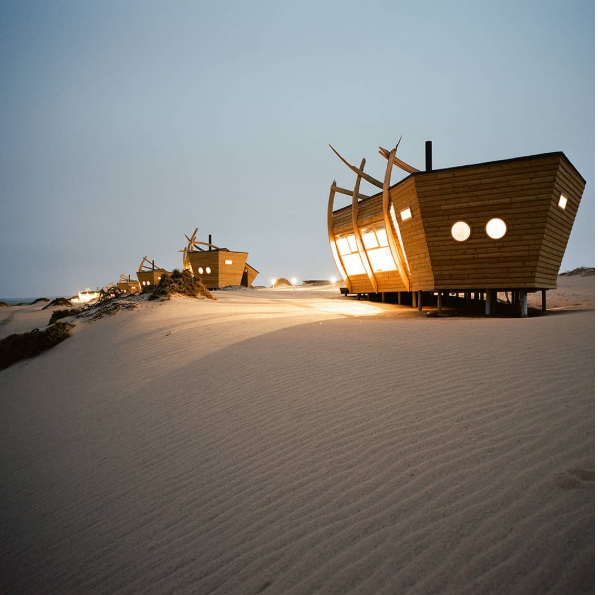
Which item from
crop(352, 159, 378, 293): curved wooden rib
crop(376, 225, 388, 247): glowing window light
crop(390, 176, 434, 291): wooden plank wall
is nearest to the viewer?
crop(390, 176, 434, 291): wooden plank wall

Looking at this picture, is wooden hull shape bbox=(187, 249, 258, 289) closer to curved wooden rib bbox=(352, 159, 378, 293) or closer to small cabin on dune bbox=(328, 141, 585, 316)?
curved wooden rib bbox=(352, 159, 378, 293)

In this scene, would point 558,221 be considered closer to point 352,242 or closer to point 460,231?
point 460,231

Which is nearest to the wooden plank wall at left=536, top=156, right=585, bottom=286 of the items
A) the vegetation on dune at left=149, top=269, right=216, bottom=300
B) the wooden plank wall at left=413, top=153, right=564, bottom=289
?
the wooden plank wall at left=413, top=153, right=564, bottom=289

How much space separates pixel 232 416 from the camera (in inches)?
191

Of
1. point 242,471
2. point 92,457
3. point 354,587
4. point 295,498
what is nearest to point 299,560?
point 354,587

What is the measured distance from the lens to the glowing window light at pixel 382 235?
1678 centimetres

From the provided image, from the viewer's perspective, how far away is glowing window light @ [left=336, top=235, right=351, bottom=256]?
20281 millimetres

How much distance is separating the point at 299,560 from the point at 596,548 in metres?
1.72

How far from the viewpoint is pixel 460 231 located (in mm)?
12180

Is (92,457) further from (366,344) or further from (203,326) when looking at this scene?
(203,326)

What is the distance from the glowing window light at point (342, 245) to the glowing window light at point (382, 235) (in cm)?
313

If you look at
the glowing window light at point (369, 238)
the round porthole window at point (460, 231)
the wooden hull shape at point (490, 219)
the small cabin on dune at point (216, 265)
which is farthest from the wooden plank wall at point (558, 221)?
the small cabin on dune at point (216, 265)

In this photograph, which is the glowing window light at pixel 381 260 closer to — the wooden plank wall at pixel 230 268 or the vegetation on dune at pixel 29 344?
the vegetation on dune at pixel 29 344

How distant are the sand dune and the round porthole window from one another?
5695mm
